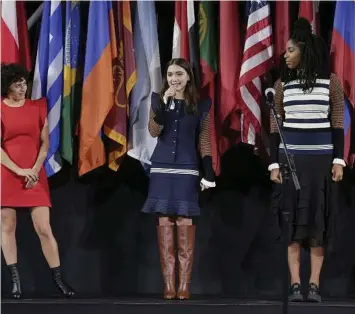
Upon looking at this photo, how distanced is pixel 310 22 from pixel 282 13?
0.20 m

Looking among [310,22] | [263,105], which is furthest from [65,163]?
[310,22]

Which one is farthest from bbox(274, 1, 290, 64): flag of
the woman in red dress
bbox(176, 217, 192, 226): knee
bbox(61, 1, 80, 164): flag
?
the woman in red dress

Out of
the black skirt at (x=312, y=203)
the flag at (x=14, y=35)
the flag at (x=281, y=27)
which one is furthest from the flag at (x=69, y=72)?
the black skirt at (x=312, y=203)

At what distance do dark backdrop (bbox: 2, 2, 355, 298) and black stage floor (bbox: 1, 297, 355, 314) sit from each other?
59 centimetres

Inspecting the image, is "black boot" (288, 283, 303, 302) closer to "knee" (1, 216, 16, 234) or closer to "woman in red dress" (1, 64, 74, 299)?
"woman in red dress" (1, 64, 74, 299)

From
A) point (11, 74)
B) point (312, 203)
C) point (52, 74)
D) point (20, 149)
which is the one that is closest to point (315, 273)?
point (312, 203)

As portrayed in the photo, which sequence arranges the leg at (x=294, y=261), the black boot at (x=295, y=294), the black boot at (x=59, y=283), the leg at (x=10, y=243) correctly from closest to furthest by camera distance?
the black boot at (x=295, y=294) → the leg at (x=294, y=261) → the leg at (x=10, y=243) → the black boot at (x=59, y=283)

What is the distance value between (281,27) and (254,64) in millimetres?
333

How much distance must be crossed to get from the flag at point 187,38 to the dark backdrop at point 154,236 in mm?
360

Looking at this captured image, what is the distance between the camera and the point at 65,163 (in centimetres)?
689

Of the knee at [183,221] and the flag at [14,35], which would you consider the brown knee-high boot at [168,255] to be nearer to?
the knee at [183,221]

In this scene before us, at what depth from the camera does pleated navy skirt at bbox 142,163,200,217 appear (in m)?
6.19

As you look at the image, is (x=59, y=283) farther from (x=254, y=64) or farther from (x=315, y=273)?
(x=254, y=64)

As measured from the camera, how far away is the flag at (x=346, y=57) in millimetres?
6348
